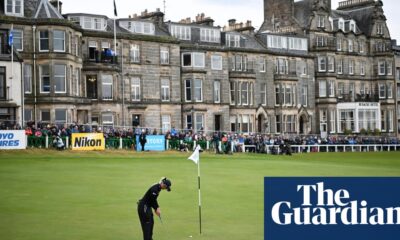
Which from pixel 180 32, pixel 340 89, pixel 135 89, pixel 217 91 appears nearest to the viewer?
pixel 135 89

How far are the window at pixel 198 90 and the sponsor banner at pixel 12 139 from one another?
96.3 feet

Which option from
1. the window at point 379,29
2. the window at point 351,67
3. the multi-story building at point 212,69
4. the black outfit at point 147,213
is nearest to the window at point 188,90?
the multi-story building at point 212,69

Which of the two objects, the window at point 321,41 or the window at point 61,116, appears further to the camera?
the window at point 321,41

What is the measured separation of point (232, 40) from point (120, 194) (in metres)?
51.2

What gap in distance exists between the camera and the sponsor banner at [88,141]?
4997 cm

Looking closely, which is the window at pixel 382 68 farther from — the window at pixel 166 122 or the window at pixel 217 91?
the window at pixel 166 122

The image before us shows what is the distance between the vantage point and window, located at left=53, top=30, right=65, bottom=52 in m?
59.2

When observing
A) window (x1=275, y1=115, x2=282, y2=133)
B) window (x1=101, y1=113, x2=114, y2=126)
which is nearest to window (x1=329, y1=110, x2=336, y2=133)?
window (x1=275, y1=115, x2=282, y2=133)

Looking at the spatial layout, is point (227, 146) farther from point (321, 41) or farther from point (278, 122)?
point (321, 41)

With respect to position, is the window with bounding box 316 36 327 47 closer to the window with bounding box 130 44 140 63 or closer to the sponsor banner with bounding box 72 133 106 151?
the window with bounding box 130 44 140 63

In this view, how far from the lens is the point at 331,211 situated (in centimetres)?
1570

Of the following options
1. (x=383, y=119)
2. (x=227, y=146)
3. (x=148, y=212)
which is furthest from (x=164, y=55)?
(x=148, y=212)

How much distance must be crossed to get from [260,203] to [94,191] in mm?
7441

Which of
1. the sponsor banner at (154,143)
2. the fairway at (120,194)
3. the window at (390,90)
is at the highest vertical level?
the window at (390,90)
